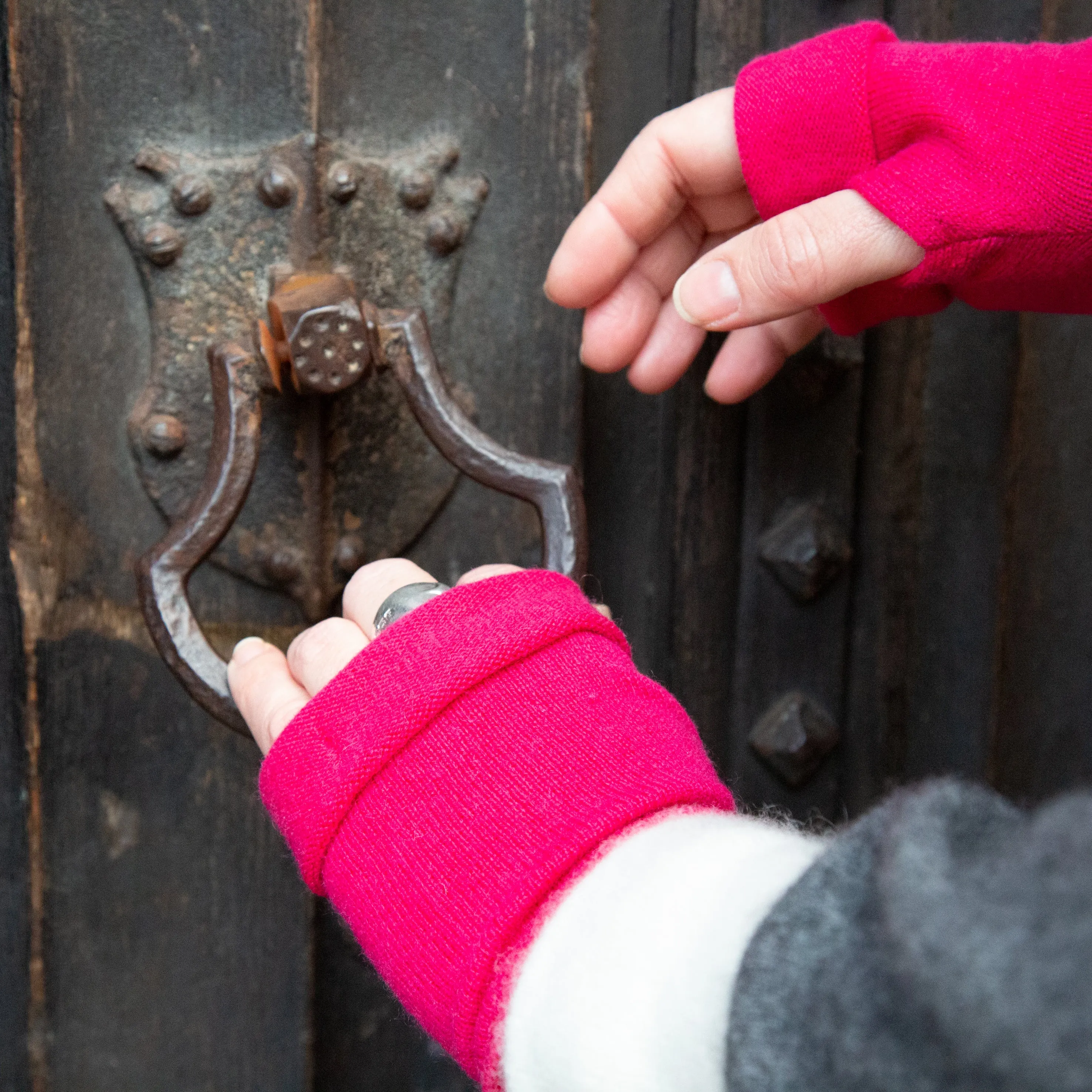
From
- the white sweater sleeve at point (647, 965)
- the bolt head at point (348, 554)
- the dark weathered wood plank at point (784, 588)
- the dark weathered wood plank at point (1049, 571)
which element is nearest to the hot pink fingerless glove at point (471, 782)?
the white sweater sleeve at point (647, 965)

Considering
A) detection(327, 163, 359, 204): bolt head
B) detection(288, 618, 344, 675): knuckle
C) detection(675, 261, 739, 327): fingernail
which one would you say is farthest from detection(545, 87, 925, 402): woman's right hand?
detection(288, 618, 344, 675): knuckle

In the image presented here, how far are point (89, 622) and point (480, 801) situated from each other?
0.88ft

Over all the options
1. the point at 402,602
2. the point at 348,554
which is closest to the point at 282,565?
the point at 348,554

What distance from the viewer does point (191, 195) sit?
50 cm

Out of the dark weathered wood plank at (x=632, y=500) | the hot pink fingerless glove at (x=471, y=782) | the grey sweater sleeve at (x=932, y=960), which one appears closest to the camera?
the grey sweater sleeve at (x=932, y=960)

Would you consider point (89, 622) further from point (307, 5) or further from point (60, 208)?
point (307, 5)

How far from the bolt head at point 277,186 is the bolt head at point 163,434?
0.11m

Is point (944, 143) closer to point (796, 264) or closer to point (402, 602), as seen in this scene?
point (796, 264)

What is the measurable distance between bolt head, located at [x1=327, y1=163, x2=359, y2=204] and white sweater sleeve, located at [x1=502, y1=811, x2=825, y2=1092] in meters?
0.34

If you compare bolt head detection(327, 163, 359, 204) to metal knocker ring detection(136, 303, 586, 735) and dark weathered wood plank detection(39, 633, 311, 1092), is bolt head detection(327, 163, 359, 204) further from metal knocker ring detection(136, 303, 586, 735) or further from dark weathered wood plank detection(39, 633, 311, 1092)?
dark weathered wood plank detection(39, 633, 311, 1092)

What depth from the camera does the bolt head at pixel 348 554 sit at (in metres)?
0.54

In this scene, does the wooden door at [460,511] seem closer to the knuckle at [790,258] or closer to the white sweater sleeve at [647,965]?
the knuckle at [790,258]

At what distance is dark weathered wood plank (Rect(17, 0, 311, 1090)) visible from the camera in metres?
0.49

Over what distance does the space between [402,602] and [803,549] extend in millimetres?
293
